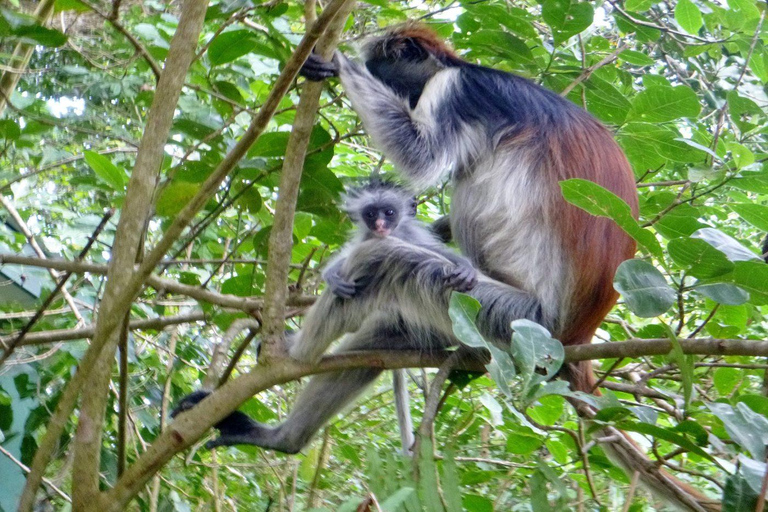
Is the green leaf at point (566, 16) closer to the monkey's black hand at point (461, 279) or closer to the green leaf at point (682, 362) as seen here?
the monkey's black hand at point (461, 279)

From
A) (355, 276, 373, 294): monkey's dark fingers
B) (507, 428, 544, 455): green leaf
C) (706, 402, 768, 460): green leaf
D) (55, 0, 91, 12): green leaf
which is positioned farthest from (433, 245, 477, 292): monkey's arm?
(55, 0, 91, 12): green leaf

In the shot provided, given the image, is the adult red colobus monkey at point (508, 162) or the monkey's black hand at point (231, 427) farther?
the monkey's black hand at point (231, 427)

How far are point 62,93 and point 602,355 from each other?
20.5ft

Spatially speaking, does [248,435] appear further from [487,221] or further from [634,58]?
[634,58]

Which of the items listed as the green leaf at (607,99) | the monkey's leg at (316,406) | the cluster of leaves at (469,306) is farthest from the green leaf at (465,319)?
the green leaf at (607,99)

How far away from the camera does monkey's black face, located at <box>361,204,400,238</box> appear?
13.0ft

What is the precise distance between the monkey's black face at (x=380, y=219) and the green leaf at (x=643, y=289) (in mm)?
2115

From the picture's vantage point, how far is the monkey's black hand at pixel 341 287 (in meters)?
3.33

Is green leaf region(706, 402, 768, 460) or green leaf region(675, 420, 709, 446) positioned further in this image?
green leaf region(675, 420, 709, 446)

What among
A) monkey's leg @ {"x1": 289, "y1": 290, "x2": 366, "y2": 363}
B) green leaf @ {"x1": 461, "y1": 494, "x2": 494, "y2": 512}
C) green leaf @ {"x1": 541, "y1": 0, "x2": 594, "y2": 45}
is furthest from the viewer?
monkey's leg @ {"x1": 289, "y1": 290, "x2": 366, "y2": 363}

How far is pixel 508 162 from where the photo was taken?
373 centimetres

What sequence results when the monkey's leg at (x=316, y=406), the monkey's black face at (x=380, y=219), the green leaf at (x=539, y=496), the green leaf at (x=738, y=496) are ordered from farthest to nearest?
the monkey's black face at (x=380, y=219) → the monkey's leg at (x=316, y=406) → the green leaf at (x=539, y=496) → the green leaf at (x=738, y=496)

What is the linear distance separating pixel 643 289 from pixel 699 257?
0.50 ft

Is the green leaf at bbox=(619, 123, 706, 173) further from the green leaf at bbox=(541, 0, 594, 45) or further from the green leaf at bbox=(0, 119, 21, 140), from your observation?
the green leaf at bbox=(0, 119, 21, 140)
